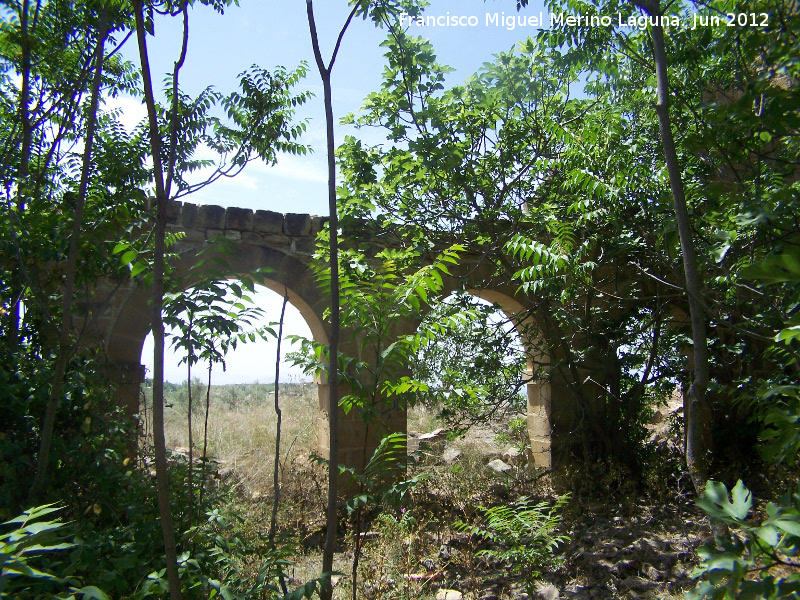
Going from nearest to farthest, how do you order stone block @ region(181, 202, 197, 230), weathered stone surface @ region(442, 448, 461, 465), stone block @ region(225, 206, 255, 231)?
stone block @ region(181, 202, 197, 230) < stone block @ region(225, 206, 255, 231) < weathered stone surface @ region(442, 448, 461, 465)

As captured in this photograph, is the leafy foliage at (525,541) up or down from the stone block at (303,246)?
down

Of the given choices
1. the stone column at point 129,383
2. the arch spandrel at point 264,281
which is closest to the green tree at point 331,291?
the arch spandrel at point 264,281

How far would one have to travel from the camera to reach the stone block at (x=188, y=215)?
5.24 meters

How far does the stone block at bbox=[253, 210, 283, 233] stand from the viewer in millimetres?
5534

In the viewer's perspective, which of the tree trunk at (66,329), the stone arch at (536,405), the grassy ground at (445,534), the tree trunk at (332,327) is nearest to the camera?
the tree trunk at (332,327)

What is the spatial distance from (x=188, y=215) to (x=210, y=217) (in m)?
0.20

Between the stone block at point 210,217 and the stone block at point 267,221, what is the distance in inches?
11.8

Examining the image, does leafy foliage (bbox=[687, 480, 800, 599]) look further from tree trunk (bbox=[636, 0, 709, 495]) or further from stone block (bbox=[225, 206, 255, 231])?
stone block (bbox=[225, 206, 255, 231])

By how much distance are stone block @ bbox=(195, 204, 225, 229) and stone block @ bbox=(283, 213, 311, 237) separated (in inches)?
22.9

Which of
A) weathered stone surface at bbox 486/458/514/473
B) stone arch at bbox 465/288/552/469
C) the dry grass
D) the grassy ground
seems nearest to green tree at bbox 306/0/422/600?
the grassy ground

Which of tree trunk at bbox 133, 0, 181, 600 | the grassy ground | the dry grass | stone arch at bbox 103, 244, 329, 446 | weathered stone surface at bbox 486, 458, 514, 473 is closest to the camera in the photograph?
tree trunk at bbox 133, 0, 181, 600

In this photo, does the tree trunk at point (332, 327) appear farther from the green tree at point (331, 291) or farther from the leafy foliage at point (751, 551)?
the leafy foliage at point (751, 551)

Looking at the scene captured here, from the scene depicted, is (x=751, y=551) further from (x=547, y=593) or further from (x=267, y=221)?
(x=267, y=221)

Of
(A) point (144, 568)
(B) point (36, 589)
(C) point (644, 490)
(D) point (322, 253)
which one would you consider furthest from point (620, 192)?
(B) point (36, 589)
